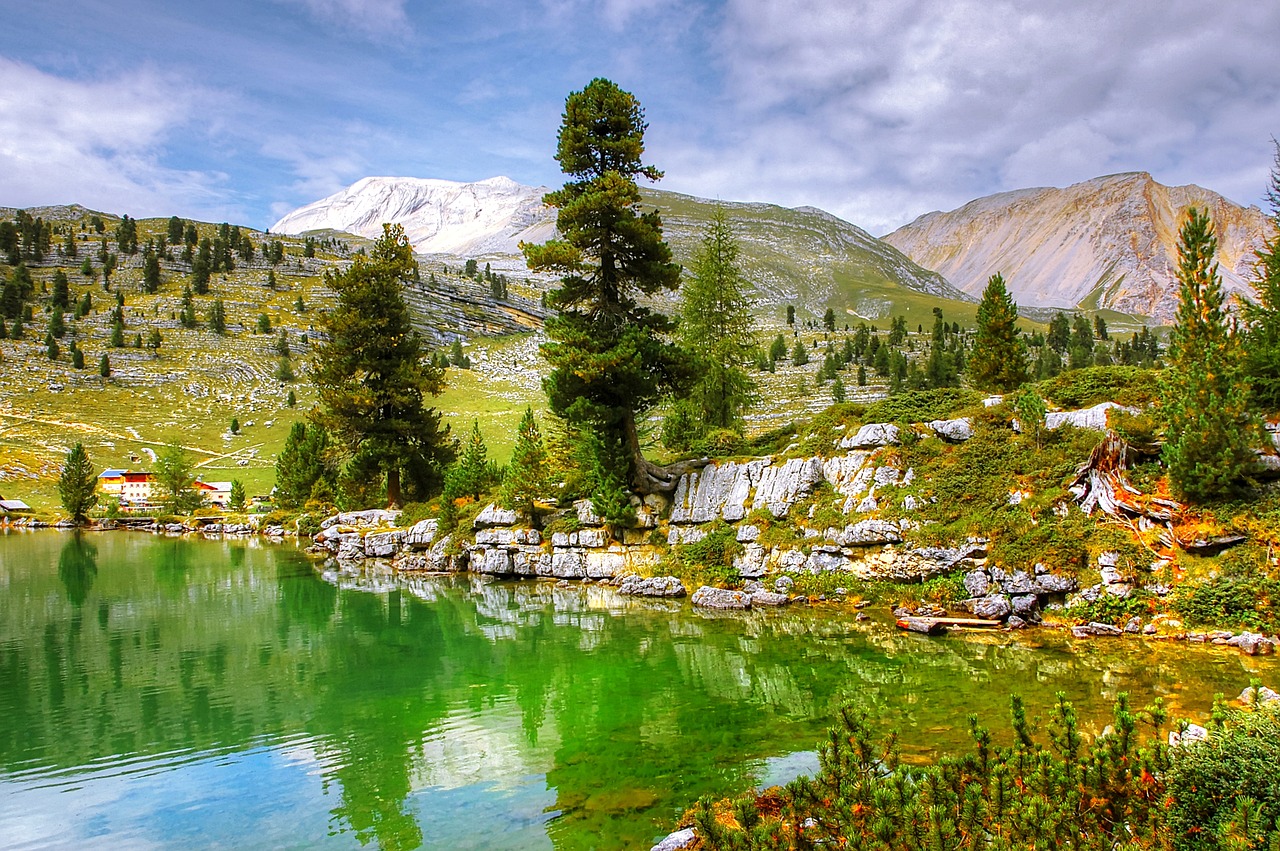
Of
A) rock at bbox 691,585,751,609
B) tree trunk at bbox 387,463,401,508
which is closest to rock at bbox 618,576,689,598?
rock at bbox 691,585,751,609

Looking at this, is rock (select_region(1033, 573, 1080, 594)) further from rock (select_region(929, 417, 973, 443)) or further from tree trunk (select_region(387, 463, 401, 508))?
tree trunk (select_region(387, 463, 401, 508))

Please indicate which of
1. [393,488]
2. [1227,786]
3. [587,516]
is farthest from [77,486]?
[1227,786]

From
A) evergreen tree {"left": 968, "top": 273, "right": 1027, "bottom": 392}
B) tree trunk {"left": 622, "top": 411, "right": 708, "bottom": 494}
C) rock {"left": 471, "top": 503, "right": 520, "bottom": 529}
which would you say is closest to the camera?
tree trunk {"left": 622, "top": 411, "right": 708, "bottom": 494}

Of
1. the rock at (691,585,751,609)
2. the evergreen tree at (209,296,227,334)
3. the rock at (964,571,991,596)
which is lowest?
the rock at (691,585,751,609)

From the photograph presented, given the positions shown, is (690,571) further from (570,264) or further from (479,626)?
(570,264)

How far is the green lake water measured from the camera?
9.92m

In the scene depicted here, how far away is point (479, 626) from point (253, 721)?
9620 millimetres

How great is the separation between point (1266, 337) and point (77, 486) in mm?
91963

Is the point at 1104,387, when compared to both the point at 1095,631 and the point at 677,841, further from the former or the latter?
the point at 677,841

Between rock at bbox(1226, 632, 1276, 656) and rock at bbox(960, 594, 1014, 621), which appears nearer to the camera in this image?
rock at bbox(1226, 632, 1276, 656)

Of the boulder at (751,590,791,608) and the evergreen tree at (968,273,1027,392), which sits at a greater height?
the evergreen tree at (968,273,1027,392)

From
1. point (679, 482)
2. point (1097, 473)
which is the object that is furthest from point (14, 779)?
point (1097, 473)

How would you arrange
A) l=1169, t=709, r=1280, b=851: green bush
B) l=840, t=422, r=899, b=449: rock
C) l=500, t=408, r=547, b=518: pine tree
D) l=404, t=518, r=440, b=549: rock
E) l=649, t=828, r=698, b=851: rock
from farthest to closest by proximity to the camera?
l=404, t=518, r=440, b=549: rock, l=500, t=408, r=547, b=518: pine tree, l=840, t=422, r=899, b=449: rock, l=649, t=828, r=698, b=851: rock, l=1169, t=709, r=1280, b=851: green bush

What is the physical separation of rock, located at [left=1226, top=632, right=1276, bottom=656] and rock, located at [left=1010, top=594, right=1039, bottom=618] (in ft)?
14.5
